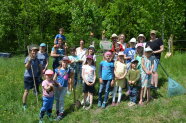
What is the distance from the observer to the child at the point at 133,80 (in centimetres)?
844

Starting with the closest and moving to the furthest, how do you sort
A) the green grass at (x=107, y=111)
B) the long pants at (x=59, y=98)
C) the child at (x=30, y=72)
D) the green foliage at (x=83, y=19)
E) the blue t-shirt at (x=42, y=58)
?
the green grass at (x=107, y=111) < the long pants at (x=59, y=98) < the child at (x=30, y=72) < the blue t-shirt at (x=42, y=58) < the green foliage at (x=83, y=19)

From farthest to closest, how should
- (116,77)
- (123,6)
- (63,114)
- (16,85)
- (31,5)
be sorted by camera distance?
(31,5) < (123,6) < (16,85) < (116,77) < (63,114)

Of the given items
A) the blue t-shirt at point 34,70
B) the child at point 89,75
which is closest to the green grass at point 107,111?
the child at point 89,75

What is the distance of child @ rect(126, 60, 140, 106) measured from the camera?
844 cm

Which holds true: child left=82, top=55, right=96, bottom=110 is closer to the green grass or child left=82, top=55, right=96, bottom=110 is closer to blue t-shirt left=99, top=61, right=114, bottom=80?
blue t-shirt left=99, top=61, right=114, bottom=80

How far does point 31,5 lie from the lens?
31.8 m

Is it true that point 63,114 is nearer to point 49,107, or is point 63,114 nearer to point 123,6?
point 49,107

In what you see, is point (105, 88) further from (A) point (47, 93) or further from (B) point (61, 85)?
(A) point (47, 93)

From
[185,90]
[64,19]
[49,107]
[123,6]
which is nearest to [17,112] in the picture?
[49,107]

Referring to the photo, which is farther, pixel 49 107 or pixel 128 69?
pixel 128 69

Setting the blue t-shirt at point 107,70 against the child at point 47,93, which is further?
the blue t-shirt at point 107,70

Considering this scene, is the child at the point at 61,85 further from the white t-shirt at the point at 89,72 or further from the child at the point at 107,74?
the child at the point at 107,74

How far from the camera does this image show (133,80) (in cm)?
848

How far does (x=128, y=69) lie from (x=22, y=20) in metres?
25.4
